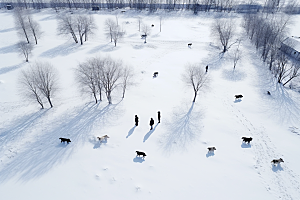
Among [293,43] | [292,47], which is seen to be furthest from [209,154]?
[293,43]

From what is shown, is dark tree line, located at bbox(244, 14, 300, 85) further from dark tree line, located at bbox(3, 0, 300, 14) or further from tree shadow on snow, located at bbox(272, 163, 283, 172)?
dark tree line, located at bbox(3, 0, 300, 14)

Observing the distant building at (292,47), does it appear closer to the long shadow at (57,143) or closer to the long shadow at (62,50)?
the long shadow at (57,143)

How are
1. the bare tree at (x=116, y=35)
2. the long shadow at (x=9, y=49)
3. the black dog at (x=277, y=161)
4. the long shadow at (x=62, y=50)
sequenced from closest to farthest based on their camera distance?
the black dog at (x=277, y=161) → the long shadow at (x=62, y=50) → the long shadow at (x=9, y=49) → the bare tree at (x=116, y=35)

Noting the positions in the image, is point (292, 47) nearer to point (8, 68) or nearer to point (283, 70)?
point (283, 70)

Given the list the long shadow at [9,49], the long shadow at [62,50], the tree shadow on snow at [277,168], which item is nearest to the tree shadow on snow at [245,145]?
the tree shadow on snow at [277,168]

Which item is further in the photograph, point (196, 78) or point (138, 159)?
point (196, 78)

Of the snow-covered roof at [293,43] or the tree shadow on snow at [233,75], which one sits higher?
the snow-covered roof at [293,43]
